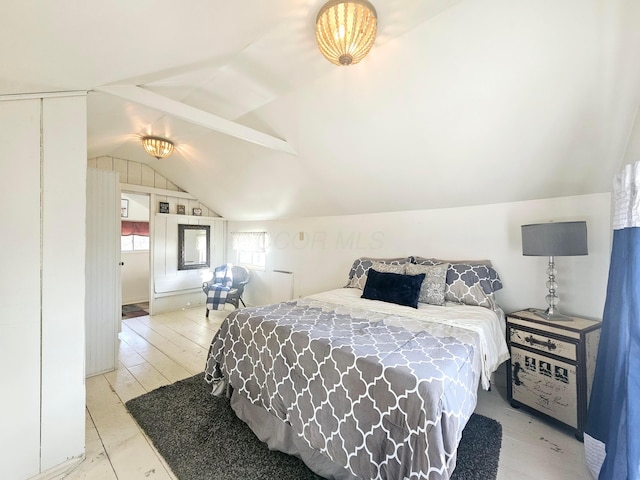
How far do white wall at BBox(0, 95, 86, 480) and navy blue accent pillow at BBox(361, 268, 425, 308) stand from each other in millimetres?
2242

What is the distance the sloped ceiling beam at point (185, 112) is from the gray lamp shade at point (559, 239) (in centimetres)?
249

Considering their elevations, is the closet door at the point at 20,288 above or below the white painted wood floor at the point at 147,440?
above

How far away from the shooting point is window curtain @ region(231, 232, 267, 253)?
507 cm

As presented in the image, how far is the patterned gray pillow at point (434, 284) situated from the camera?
2513 mm

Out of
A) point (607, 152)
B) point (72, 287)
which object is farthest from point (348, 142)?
point (72, 287)

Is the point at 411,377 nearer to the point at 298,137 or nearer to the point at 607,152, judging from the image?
the point at 607,152

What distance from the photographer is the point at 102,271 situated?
2.82m

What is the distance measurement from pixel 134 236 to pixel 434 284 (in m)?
5.99

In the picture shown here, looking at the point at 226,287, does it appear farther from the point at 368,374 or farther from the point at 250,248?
the point at 368,374

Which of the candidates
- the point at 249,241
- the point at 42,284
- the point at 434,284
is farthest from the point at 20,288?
the point at 249,241

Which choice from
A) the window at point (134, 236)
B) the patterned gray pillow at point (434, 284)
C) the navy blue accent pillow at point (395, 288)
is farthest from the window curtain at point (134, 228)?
the patterned gray pillow at point (434, 284)

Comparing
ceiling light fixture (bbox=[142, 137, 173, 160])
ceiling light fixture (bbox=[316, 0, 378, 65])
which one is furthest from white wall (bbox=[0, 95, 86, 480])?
ceiling light fixture (bbox=[142, 137, 173, 160])

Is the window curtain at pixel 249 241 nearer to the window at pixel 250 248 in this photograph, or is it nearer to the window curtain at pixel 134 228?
the window at pixel 250 248

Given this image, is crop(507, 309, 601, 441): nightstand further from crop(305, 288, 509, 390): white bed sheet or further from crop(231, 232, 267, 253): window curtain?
crop(231, 232, 267, 253): window curtain
